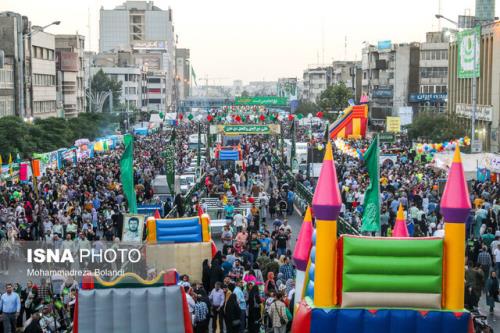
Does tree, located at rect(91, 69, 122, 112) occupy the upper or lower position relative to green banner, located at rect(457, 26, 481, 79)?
lower

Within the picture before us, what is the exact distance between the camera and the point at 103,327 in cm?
1207

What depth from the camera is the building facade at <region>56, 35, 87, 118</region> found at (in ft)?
289

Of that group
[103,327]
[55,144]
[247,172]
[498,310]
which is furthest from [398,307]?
[55,144]

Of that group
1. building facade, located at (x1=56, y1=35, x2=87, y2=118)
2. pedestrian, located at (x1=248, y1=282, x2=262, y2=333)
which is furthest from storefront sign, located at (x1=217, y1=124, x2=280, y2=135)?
building facade, located at (x1=56, y1=35, x2=87, y2=118)

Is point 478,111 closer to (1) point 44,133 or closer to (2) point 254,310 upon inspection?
(1) point 44,133

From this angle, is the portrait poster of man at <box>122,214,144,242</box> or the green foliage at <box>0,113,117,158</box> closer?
the portrait poster of man at <box>122,214,144,242</box>

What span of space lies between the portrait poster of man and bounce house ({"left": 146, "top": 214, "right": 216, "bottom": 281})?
1005mm

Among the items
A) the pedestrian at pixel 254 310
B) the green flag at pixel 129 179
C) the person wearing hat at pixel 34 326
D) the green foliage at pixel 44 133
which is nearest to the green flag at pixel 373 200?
the pedestrian at pixel 254 310

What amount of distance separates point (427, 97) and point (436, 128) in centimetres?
3691

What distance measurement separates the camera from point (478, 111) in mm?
64375

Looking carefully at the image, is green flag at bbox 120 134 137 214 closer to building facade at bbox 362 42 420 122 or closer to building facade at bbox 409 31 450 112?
building facade at bbox 409 31 450 112

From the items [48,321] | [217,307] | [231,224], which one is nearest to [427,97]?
[231,224]

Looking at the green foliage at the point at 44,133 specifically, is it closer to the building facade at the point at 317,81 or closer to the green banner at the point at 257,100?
the green banner at the point at 257,100

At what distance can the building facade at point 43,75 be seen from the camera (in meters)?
75.0
